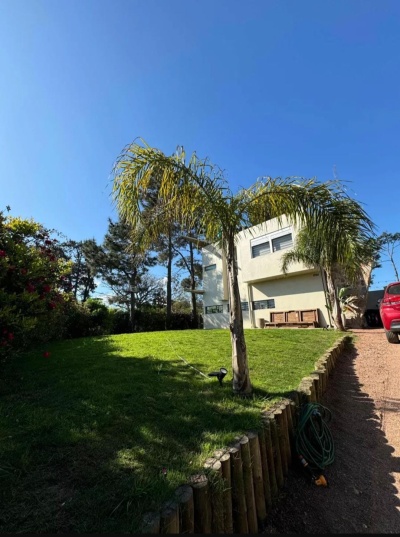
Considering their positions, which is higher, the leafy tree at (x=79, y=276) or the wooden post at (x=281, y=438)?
the leafy tree at (x=79, y=276)

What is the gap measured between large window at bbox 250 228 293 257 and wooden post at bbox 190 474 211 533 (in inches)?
645

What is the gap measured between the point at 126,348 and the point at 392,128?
452 inches

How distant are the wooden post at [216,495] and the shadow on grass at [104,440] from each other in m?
0.14

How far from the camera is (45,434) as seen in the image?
2.76m

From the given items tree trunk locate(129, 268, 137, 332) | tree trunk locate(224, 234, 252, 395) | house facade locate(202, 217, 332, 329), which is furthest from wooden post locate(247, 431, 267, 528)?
tree trunk locate(129, 268, 137, 332)

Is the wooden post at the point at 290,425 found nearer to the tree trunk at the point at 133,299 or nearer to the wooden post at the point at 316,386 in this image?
the wooden post at the point at 316,386

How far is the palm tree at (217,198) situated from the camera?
4.07 m

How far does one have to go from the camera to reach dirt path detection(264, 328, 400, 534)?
2492mm

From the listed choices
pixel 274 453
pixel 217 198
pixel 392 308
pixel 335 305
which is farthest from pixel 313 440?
pixel 335 305

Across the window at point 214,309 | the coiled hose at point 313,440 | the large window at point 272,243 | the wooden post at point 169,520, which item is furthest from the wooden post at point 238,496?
the window at point 214,309

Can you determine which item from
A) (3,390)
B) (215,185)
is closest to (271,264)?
(215,185)

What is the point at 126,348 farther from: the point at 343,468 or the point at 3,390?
the point at 343,468

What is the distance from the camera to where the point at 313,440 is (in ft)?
11.0

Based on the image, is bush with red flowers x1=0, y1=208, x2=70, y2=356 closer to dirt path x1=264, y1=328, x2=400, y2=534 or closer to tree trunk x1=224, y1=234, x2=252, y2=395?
tree trunk x1=224, y1=234, x2=252, y2=395
